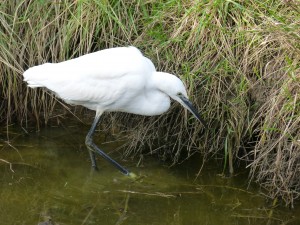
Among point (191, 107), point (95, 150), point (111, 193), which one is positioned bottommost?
point (111, 193)

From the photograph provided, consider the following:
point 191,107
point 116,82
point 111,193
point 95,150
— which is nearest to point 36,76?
point 116,82

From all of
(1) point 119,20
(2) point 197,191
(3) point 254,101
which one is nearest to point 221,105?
(3) point 254,101

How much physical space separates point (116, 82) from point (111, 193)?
78 cm

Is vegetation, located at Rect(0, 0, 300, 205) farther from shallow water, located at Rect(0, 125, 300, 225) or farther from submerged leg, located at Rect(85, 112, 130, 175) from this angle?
submerged leg, located at Rect(85, 112, 130, 175)

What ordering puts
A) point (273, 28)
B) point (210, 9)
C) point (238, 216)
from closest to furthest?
point (238, 216) < point (273, 28) < point (210, 9)

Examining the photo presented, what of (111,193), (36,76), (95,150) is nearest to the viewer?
(111,193)

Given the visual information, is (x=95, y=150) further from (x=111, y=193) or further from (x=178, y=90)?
(x=178, y=90)

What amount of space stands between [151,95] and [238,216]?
3.60 feet

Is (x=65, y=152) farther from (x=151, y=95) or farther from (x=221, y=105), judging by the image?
(x=221, y=105)

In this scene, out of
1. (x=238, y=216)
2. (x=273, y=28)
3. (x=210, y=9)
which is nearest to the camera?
(x=238, y=216)

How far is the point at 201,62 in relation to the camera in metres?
4.82

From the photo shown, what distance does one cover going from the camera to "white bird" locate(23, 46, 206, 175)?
182 inches

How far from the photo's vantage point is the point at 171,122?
5031mm

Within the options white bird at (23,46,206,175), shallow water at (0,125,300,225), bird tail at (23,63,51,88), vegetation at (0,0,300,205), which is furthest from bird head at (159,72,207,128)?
bird tail at (23,63,51,88)
